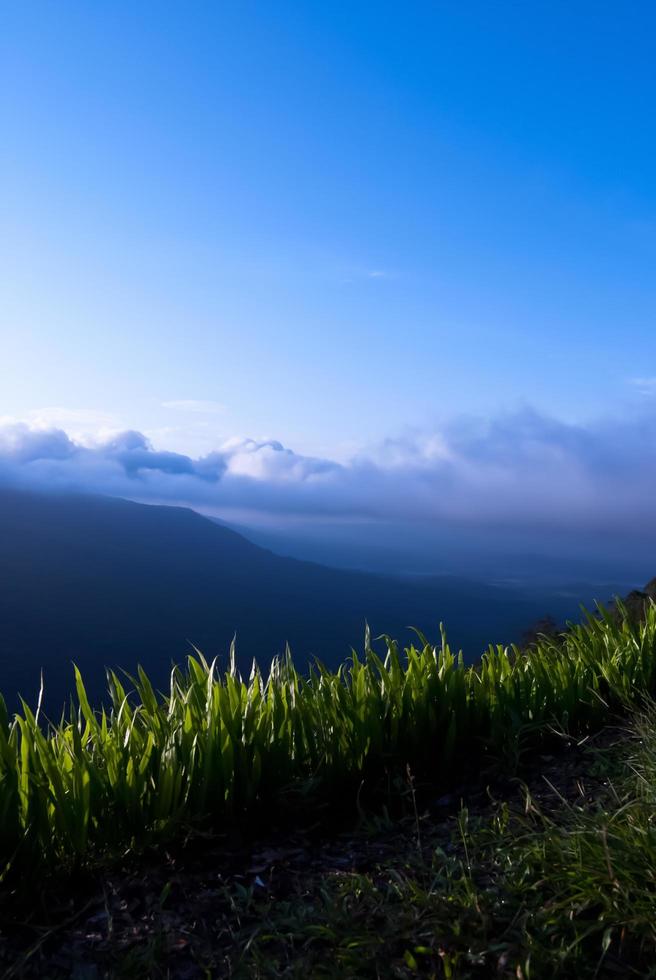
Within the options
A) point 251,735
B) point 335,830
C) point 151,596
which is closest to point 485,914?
point 335,830

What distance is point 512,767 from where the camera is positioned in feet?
14.0

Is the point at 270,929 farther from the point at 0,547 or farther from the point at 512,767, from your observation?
the point at 0,547

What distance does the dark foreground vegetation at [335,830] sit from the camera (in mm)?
2545

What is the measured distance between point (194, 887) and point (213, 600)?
331ft

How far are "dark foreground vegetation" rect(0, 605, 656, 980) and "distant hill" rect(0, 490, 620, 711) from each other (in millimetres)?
34231

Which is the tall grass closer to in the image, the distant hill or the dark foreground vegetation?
the dark foreground vegetation

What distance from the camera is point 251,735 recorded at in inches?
149

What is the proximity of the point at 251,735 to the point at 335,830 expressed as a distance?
580 millimetres

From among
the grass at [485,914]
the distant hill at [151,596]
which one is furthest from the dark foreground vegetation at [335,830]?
the distant hill at [151,596]

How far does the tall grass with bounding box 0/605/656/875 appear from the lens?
325cm

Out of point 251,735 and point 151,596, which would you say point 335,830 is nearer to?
point 251,735

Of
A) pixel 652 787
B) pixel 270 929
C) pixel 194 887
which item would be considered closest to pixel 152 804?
pixel 194 887

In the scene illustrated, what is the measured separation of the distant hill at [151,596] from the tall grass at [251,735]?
33.9m

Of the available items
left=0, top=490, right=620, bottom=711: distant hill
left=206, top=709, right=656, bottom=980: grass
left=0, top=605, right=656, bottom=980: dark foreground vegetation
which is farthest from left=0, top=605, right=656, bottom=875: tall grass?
left=0, top=490, right=620, bottom=711: distant hill
